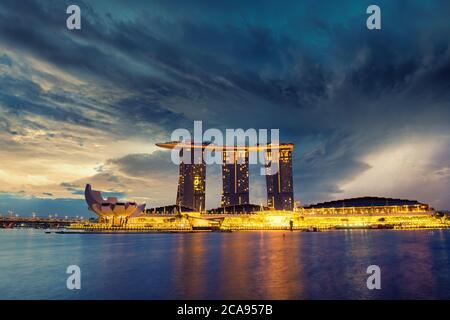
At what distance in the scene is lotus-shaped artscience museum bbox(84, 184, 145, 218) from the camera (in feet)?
434

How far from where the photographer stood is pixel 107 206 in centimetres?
13525

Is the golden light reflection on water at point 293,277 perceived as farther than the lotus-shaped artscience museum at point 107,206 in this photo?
No

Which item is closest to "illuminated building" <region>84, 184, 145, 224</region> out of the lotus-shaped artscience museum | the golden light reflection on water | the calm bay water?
the lotus-shaped artscience museum

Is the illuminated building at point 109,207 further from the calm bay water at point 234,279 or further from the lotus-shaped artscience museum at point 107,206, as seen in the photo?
the calm bay water at point 234,279

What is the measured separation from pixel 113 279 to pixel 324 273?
18.8 m

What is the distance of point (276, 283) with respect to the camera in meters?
24.8

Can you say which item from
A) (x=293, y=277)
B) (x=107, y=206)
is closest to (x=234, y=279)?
→ (x=293, y=277)

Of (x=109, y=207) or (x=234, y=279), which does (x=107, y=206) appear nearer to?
(x=109, y=207)

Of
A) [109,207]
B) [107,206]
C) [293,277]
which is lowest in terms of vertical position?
[293,277]

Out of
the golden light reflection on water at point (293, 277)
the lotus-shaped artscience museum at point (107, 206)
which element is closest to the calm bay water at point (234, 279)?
the golden light reflection on water at point (293, 277)

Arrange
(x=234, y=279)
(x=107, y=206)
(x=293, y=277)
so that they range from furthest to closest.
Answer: (x=107, y=206)
(x=293, y=277)
(x=234, y=279)

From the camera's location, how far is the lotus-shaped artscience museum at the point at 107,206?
132 metres

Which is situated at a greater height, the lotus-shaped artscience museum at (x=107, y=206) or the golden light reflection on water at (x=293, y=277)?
the lotus-shaped artscience museum at (x=107, y=206)
